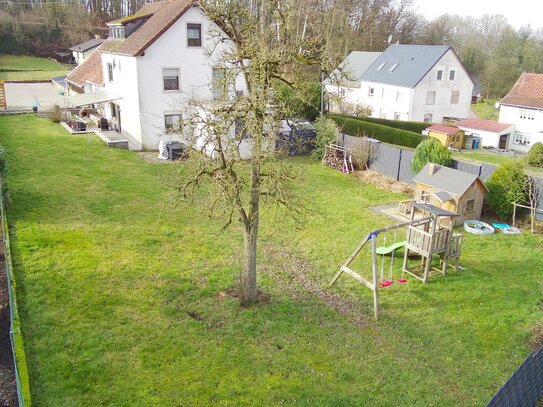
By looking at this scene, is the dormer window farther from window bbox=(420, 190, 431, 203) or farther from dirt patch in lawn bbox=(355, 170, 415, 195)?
window bbox=(420, 190, 431, 203)

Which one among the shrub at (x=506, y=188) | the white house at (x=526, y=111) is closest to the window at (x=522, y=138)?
the white house at (x=526, y=111)

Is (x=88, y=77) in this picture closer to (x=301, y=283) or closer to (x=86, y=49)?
(x=86, y=49)

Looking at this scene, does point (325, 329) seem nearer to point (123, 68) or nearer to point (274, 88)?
point (274, 88)

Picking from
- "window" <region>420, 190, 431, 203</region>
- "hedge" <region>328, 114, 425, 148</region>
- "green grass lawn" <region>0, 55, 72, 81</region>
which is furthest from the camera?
"green grass lawn" <region>0, 55, 72, 81</region>

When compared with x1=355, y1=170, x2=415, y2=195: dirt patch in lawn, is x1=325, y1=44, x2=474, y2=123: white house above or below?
above

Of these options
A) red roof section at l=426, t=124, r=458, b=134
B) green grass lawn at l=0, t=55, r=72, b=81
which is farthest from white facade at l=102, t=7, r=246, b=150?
green grass lawn at l=0, t=55, r=72, b=81

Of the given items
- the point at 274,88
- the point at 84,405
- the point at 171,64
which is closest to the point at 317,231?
the point at 274,88

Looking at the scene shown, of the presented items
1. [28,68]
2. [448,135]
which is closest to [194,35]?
[448,135]
